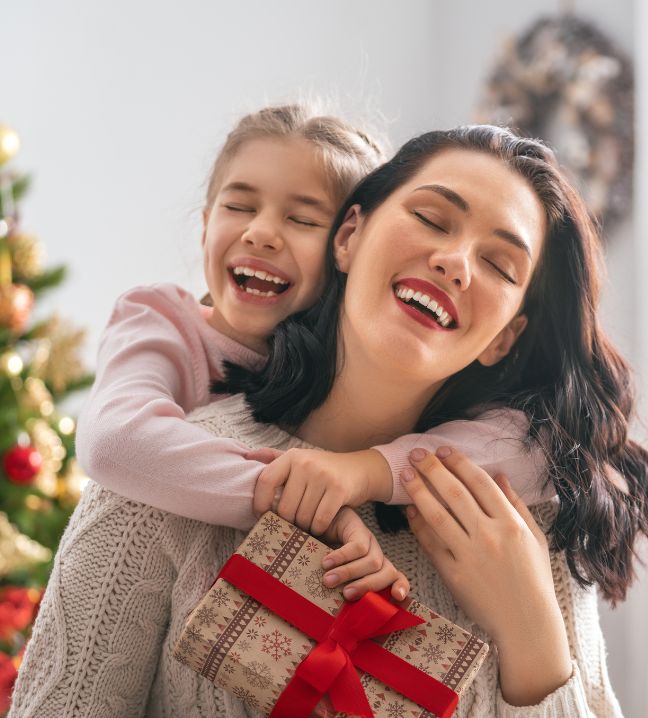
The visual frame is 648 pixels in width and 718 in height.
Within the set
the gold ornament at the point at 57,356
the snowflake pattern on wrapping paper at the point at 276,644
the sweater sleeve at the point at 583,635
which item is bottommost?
the gold ornament at the point at 57,356

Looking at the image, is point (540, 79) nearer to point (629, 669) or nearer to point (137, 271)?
point (137, 271)

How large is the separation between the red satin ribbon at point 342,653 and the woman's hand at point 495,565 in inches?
6.5

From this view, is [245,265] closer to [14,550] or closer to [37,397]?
[37,397]

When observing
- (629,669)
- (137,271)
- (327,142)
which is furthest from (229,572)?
(137,271)

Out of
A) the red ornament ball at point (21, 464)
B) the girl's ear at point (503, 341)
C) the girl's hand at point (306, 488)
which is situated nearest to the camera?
the girl's hand at point (306, 488)

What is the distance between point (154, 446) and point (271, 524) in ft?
0.65

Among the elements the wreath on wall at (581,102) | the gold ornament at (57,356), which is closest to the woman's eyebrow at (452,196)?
the wreath on wall at (581,102)

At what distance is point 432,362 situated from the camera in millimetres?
1164

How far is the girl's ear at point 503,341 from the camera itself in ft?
4.42

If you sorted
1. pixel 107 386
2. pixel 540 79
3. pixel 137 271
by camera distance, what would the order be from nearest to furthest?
pixel 107 386 < pixel 540 79 < pixel 137 271

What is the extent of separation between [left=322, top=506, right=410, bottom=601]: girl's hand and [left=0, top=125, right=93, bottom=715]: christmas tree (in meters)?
1.50

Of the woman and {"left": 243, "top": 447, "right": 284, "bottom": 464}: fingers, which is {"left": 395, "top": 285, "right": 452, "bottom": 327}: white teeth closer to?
the woman

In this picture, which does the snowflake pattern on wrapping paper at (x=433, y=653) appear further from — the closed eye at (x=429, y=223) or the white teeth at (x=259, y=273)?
the white teeth at (x=259, y=273)

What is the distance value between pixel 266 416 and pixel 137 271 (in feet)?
6.56
